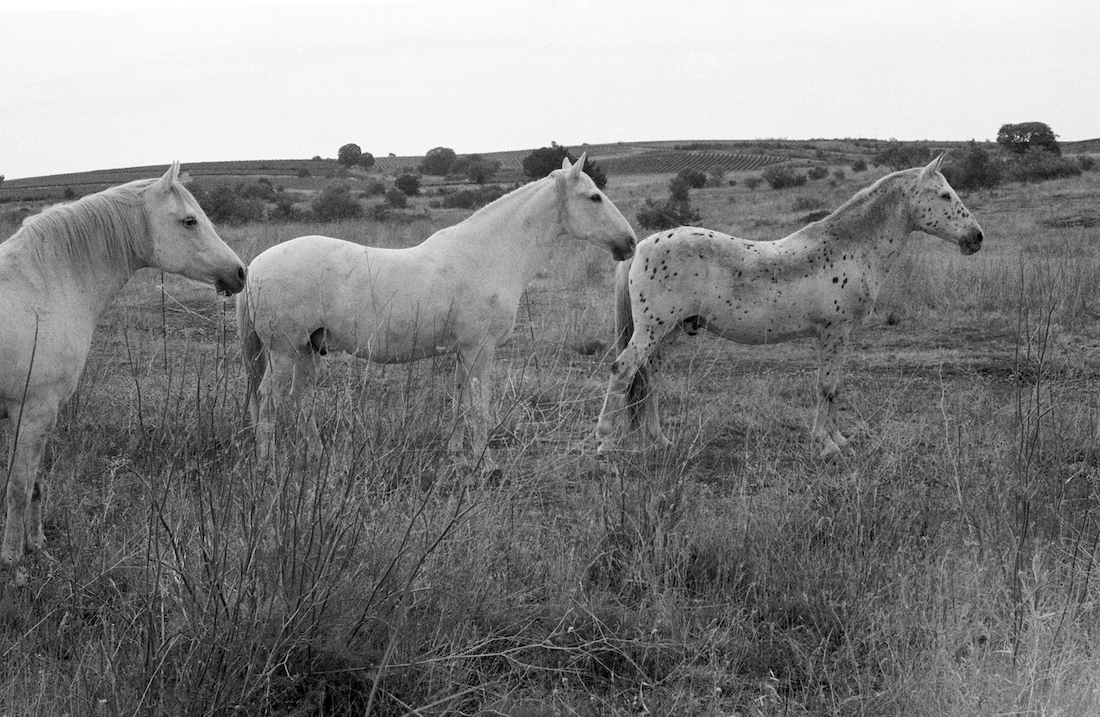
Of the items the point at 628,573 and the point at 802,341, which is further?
the point at 802,341

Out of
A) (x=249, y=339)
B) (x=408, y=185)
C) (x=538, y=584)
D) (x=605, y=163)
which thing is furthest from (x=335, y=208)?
(x=605, y=163)

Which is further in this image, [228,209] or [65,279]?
[228,209]

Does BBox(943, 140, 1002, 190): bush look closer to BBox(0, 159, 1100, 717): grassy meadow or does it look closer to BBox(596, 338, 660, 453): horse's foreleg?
BBox(596, 338, 660, 453): horse's foreleg

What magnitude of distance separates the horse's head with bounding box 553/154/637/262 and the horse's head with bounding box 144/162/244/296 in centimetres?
236

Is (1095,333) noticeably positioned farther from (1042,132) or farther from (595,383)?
(1042,132)

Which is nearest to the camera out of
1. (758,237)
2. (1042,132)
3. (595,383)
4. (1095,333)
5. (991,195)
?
(595,383)

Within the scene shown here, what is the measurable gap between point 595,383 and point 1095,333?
18.2ft

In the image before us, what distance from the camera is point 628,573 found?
155 inches

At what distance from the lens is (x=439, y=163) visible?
52.0 meters

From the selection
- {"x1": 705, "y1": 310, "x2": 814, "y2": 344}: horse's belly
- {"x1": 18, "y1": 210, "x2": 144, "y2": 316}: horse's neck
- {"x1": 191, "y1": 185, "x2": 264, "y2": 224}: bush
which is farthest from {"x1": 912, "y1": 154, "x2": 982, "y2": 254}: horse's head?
{"x1": 191, "y1": 185, "x2": 264, "y2": 224}: bush

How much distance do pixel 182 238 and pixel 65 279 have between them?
22.3 inches

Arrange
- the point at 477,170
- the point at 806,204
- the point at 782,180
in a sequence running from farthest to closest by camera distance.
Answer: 1. the point at 477,170
2. the point at 782,180
3. the point at 806,204

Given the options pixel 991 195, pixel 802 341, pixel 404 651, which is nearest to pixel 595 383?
pixel 802 341

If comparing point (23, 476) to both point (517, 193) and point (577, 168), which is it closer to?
point (517, 193)
